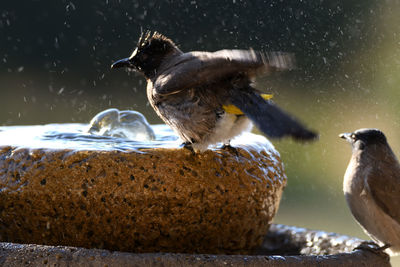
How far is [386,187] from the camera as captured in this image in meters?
2.74

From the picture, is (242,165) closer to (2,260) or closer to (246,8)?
(2,260)

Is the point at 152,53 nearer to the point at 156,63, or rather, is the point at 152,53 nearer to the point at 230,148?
the point at 156,63

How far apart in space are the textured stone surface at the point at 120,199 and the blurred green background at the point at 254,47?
1.95 meters

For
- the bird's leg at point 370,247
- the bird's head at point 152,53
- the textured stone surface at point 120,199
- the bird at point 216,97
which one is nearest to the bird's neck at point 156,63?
the bird's head at point 152,53

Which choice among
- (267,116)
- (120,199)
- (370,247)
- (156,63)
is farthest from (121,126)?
(370,247)

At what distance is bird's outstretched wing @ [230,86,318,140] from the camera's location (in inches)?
75.7

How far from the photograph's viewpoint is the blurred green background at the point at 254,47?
4374 mm

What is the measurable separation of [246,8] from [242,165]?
2435 mm

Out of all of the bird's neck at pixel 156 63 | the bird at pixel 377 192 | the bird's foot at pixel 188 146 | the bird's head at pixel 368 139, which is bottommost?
the bird at pixel 377 192

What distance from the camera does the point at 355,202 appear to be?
2.76 metres

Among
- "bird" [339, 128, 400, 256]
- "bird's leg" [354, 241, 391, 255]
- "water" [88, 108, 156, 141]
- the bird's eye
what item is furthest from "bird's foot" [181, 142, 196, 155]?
"bird" [339, 128, 400, 256]

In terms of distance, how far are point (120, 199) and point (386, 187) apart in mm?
1431

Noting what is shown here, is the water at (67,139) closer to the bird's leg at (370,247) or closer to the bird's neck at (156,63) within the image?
the bird's neck at (156,63)

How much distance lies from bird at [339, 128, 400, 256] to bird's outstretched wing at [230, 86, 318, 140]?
0.84 metres
